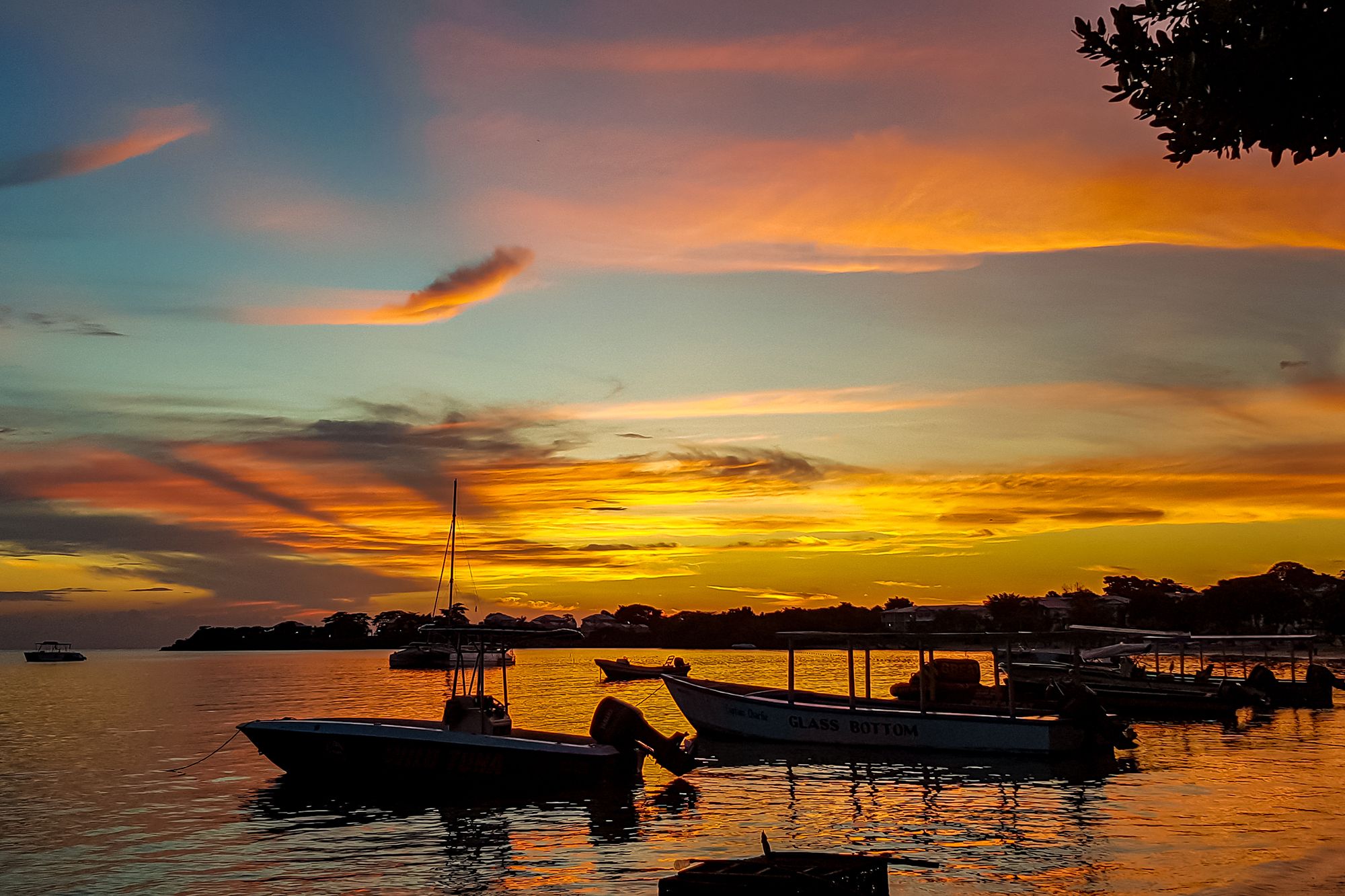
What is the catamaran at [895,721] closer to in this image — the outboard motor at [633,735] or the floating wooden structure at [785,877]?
the outboard motor at [633,735]

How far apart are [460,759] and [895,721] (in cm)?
1535

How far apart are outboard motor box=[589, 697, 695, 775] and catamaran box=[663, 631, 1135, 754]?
26.4 ft

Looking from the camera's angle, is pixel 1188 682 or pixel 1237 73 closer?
pixel 1237 73

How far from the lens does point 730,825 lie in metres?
25.8

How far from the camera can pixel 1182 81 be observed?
38.7ft

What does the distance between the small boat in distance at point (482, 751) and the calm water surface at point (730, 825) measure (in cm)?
81

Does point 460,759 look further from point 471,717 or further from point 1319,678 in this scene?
point 1319,678

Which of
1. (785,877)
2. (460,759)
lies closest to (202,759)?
(460,759)

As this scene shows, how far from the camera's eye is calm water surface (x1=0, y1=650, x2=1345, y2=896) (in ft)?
67.6

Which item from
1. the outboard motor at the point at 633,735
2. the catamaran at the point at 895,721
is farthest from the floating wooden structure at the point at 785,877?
the catamaran at the point at 895,721

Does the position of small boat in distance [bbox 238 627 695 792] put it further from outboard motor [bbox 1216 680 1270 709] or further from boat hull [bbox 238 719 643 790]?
outboard motor [bbox 1216 680 1270 709]

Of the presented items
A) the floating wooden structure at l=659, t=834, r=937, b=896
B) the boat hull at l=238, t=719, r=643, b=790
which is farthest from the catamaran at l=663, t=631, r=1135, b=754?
the floating wooden structure at l=659, t=834, r=937, b=896

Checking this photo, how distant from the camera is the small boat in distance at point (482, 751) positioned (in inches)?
1156

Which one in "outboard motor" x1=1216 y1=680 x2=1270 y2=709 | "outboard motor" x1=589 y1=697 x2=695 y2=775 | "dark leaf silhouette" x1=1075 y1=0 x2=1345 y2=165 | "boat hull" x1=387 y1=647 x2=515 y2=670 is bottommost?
"boat hull" x1=387 y1=647 x2=515 y2=670
